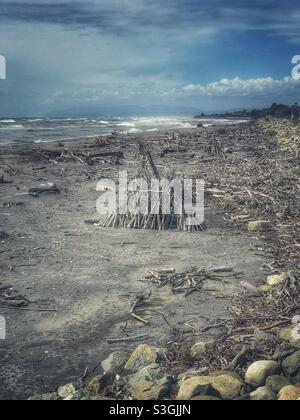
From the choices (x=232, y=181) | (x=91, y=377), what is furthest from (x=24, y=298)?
(x=232, y=181)

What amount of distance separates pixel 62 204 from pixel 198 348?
30.9 ft

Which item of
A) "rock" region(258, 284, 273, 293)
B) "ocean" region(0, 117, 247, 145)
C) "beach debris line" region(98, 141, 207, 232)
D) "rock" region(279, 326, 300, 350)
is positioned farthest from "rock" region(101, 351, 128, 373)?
"ocean" region(0, 117, 247, 145)

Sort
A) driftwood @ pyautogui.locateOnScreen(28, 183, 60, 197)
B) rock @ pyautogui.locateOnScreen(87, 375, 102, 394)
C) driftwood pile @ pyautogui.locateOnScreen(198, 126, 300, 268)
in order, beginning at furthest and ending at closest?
driftwood @ pyautogui.locateOnScreen(28, 183, 60, 197)
driftwood pile @ pyautogui.locateOnScreen(198, 126, 300, 268)
rock @ pyautogui.locateOnScreen(87, 375, 102, 394)

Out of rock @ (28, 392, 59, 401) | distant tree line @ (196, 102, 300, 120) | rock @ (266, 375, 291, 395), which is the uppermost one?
distant tree line @ (196, 102, 300, 120)

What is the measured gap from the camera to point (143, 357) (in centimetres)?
564

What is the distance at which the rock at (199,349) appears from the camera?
5741 millimetres

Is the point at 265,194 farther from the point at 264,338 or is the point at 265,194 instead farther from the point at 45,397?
the point at 45,397

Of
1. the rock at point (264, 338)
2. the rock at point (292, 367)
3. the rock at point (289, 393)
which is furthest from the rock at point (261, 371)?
the rock at point (264, 338)

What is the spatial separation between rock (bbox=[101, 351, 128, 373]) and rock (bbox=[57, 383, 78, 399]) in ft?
1.63

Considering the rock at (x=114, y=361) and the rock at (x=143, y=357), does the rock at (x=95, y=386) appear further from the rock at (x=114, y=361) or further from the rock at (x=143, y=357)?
the rock at (x=143, y=357)

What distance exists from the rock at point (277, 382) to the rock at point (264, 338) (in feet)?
2.94

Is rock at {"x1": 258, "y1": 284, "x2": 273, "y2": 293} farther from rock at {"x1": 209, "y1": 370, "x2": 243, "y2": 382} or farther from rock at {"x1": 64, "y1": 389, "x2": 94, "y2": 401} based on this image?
rock at {"x1": 64, "y1": 389, "x2": 94, "y2": 401}

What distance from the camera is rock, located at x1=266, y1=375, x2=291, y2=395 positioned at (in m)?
4.74

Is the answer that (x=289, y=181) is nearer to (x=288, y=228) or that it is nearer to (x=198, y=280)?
(x=288, y=228)
